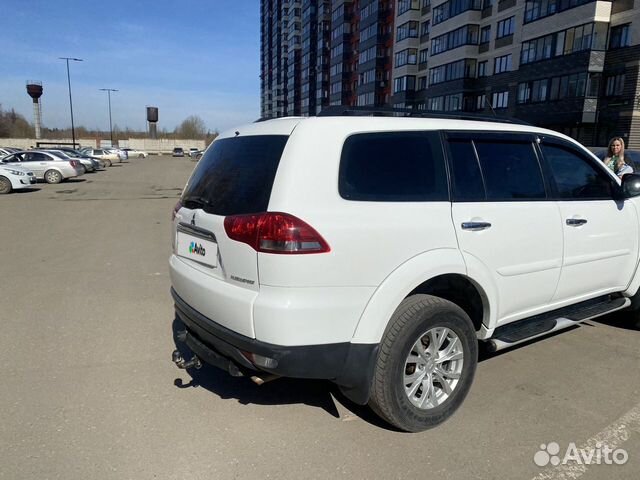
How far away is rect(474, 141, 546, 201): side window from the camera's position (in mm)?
3146

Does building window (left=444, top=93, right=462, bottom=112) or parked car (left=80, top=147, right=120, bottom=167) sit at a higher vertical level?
building window (left=444, top=93, right=462, bottom=112)

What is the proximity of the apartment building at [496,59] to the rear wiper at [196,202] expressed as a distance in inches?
817

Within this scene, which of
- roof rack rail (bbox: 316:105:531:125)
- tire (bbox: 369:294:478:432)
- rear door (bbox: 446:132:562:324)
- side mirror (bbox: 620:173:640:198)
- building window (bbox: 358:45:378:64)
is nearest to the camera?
tire (bbox: 369:294:478:432)

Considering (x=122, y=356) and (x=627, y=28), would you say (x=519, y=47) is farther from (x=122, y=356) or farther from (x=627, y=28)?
(x=122, y=356)

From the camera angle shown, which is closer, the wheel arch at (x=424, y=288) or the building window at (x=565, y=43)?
the wheel arch at (x=424, y=288)

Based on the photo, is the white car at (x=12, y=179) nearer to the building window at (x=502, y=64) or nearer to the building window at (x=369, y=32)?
the building window at (x=502, y=64)

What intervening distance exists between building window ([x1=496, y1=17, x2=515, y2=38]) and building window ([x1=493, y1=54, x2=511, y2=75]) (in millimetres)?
1792

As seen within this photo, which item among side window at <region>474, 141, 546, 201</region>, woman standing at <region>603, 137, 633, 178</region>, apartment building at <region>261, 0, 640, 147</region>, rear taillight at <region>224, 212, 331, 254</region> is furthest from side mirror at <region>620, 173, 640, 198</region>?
apartment building at <region>261, 0, 640, 147</region>

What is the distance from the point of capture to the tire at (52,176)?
22.1 m

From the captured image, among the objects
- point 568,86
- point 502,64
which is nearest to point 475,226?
point 568,86

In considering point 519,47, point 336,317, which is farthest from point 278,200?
point 519,47

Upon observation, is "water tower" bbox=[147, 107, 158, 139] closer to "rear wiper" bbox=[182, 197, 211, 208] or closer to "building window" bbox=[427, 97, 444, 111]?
"building window" bbox=[427, 97, 444, 111]

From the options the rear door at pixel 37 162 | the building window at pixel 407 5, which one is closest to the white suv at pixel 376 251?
the rear door at pixel 37 162

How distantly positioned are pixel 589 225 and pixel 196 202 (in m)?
2.92
